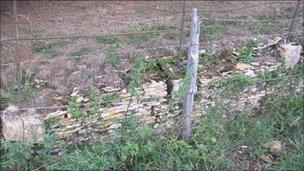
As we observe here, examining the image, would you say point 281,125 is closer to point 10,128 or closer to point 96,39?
point 96,39

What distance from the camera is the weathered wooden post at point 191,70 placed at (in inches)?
165

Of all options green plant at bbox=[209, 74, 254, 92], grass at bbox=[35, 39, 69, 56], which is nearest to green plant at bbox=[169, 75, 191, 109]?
green plant at bbox=[209, 74, 254, 92]

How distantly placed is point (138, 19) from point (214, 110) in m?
2.02

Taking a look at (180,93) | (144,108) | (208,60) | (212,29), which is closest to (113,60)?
(144,108)

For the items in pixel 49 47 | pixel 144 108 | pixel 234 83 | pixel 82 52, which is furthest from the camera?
pixel 49 47

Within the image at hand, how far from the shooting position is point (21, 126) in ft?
13.1

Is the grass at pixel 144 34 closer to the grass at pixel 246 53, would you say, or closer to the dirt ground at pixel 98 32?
the dirt ground at pixel 98 32

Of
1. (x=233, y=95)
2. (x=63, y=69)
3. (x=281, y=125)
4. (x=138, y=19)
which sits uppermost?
(x=138, y=19)

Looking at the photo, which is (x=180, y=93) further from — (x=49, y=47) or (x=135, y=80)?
(x=49, y=47)

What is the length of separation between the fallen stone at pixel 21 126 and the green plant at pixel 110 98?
2.24 feet

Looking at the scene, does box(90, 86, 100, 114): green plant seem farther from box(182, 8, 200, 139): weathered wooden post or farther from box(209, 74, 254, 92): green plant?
box(209, 74, 254, 92): green plant

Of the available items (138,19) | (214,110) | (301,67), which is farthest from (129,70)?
(301,67)

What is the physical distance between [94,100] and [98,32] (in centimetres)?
162

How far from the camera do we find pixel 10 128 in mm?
3979
